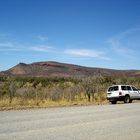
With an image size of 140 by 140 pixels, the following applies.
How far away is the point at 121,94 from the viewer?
35219 mm

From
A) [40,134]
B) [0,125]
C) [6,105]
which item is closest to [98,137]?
[40,134]

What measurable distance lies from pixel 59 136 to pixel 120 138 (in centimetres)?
205

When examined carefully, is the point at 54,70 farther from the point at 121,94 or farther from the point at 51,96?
the point at 121,94

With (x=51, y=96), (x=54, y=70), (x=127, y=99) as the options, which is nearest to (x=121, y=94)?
(x=127, y=99)

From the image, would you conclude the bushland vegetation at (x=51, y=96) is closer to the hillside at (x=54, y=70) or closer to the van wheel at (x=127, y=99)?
the van wheel at (x=127, y=99)

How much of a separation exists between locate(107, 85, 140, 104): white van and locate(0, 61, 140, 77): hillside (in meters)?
106

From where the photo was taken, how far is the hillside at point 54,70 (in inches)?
5719

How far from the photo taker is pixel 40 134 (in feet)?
42.6

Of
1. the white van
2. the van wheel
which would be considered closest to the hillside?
the white van

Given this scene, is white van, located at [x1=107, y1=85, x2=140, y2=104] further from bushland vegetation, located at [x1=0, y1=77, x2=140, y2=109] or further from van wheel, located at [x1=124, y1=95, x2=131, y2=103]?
bushland vegetation, located at [x1=0, y1=77, x2=140, y2=109]

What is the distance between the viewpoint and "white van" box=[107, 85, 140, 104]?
116 feet

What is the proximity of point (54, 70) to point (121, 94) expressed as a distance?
398 feet

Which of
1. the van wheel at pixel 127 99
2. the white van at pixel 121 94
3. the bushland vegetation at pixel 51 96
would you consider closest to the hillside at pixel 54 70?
the bushland vegetation at pixel 51 96

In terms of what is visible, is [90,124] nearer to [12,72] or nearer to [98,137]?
[98,137]
